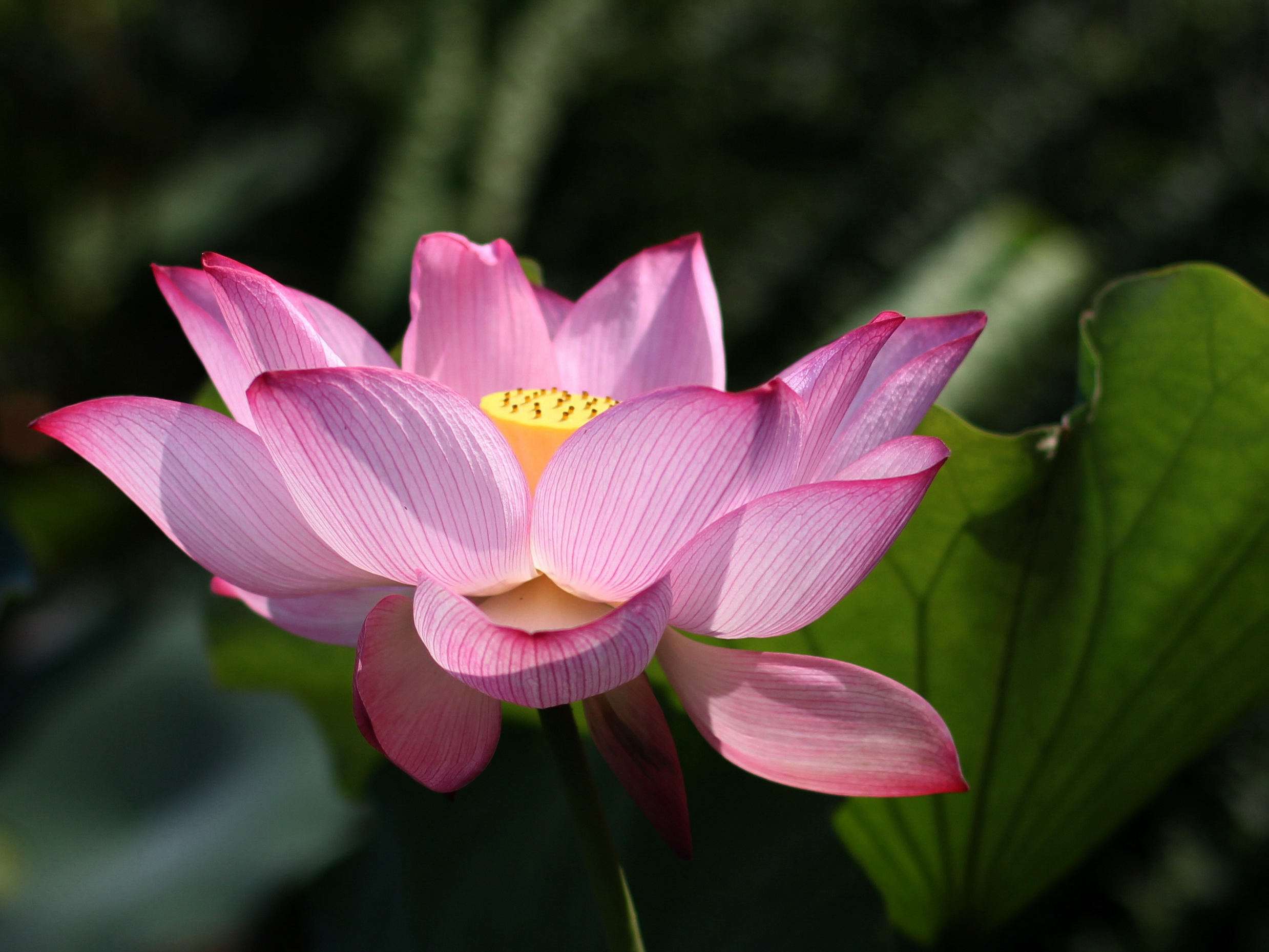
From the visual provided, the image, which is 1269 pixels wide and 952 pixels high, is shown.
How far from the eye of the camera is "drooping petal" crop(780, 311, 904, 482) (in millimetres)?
218

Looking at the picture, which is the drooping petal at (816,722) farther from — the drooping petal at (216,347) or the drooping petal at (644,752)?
the drooping petal at (216,347)

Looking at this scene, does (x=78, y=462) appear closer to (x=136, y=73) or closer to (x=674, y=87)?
(x=136, y=73)

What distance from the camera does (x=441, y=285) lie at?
0.30 m

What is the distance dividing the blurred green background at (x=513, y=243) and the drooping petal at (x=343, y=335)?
0.17 metres

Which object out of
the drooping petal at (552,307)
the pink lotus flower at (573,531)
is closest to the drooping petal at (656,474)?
the pink lotus flower at (573,531)

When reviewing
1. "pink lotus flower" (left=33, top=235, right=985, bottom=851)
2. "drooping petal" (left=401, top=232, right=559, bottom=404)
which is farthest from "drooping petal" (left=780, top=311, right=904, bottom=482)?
"drooping petal" (left=401, top=232, right=559, bottom=404)

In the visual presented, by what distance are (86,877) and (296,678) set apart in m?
0.56

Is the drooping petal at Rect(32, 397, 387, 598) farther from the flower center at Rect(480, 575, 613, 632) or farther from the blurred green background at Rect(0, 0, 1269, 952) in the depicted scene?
the blurred green background at Rect(0, 0, 1269, 952)

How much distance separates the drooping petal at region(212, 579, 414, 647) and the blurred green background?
0.13 m

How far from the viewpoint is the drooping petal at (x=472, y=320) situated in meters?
0.29

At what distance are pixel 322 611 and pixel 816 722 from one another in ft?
0.45

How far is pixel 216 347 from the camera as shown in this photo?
0.83 ft

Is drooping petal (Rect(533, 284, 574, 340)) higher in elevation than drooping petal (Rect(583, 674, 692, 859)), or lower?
higher

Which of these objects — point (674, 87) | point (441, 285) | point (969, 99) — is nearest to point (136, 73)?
point (674, 87)
